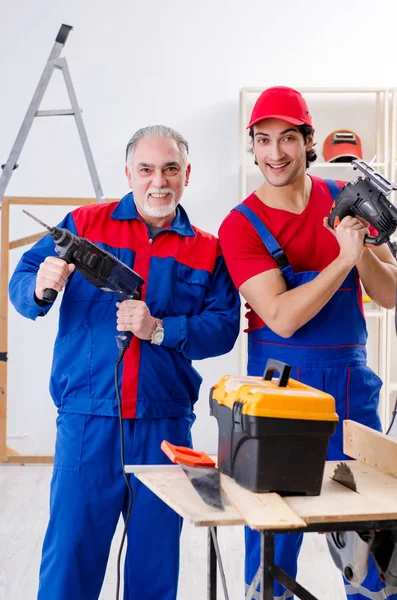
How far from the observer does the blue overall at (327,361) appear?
1906 mm

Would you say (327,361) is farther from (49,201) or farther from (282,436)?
(49,201)

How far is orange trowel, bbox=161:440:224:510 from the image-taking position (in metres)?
1.32

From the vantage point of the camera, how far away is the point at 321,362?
191 cm

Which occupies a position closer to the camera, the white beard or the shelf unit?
the white beard

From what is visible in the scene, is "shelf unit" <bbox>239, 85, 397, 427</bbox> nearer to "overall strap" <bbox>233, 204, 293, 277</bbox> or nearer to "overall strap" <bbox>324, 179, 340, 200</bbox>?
"overall strap" <bbox>324, 179, 340, 200</bbox>

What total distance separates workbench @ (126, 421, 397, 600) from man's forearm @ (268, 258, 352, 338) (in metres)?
0.45

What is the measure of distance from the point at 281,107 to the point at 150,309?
647 mm

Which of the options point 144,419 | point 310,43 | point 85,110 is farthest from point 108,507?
point 310,43

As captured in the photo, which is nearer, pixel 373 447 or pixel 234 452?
pixel 234 452

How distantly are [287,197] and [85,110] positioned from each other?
9.94ft

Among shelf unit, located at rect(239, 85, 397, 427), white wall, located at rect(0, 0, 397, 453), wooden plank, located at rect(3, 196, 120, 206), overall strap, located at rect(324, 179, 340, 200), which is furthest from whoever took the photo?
white wall, located at rect(0, 0, 397, 453)

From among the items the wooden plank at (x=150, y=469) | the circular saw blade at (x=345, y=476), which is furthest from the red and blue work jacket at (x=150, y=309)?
the circular saw blade at (x=345, y=476)

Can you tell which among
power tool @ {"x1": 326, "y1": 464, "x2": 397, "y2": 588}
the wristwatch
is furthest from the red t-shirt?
power tool @ {"x1": 326, "y1": 464, "x2": 397, "y2": 588}

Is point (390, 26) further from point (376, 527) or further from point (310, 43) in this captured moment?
point (376, 527)
